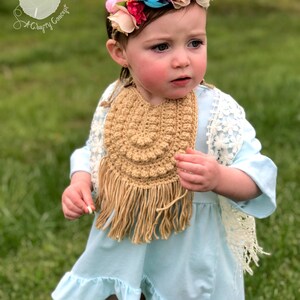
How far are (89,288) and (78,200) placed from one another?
367mm

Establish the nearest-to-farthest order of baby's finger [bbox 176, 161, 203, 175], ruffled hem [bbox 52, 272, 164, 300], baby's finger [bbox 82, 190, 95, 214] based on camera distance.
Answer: baby's finger [bbox 176, 161, 203, 175] < baby's finger [bbox 82, 190, 95, 214] < ruffled hem [bbox 52, 272, 164, 300]

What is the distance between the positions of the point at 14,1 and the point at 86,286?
1075 centimetres

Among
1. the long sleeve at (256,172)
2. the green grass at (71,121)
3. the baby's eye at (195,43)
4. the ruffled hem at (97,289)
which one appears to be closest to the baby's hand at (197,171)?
the long sleeve at (256,172)

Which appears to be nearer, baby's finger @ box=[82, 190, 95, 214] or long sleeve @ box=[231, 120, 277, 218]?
long sleeve @ box=[231, 120, 277, 218]

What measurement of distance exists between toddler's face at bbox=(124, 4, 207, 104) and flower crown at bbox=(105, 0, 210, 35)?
31 mm

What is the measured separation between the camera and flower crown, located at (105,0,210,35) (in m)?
2.34

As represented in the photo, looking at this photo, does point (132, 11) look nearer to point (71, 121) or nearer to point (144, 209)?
point (144, 209)

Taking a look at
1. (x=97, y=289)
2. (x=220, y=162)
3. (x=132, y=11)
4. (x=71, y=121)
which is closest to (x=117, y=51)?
(x=132, y=11)

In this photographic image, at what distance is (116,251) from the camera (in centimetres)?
268

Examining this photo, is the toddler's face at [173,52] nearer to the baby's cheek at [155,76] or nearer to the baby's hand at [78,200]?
the baby's cheek at [155,76]

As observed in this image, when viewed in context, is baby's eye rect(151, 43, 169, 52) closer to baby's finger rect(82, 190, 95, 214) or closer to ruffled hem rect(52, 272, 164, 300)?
baby's finger rect(82, 190, 95, 214)

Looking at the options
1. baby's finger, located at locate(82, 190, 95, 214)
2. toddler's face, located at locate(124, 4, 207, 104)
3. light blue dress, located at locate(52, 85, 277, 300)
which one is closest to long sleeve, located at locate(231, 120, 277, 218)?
light blue dress, located at locate(52, 85, 277, 300)

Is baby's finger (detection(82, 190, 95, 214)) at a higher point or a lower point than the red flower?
lower

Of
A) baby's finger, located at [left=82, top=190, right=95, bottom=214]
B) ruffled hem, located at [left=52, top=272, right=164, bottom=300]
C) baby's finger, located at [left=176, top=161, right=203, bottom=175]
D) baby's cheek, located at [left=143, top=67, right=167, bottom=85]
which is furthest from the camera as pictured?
ruffled hem, located at [left=52, top=272, right=164, bottom=300]
